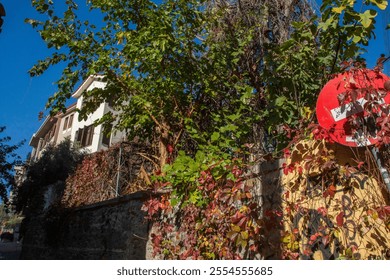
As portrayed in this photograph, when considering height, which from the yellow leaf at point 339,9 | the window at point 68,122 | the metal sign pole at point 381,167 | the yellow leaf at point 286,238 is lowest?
the yellow leaf at point 286,238

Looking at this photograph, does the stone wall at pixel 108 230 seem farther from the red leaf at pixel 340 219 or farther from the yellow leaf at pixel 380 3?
the yellow leaf at pixel 380 3

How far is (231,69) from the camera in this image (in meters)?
7.36

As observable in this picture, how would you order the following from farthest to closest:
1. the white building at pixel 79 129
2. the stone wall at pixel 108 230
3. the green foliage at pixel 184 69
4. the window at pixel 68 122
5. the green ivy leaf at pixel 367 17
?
1. the window at pixel 68 122
2. the white building at pixel 79 129
3. the green foliage at pixel 184 69
4. the stone wall at pixel 108 230
5. the green ivy leaf at pixel 367 17

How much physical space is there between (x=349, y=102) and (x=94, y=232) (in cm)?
653

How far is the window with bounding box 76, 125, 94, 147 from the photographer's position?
23484 mm

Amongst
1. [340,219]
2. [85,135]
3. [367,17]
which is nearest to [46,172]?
[85,135]

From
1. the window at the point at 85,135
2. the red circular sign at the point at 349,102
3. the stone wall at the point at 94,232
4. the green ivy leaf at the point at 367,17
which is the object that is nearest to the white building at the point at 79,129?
the window at the point at 85,135

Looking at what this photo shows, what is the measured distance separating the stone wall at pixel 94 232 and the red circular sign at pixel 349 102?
374cm

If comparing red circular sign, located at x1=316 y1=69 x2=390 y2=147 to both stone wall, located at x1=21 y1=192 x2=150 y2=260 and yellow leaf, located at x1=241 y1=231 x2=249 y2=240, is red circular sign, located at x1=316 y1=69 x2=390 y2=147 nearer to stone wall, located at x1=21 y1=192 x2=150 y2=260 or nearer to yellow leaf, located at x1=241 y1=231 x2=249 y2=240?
yellow leaf, located at x1=241 y1=231 x2=249 y2=240

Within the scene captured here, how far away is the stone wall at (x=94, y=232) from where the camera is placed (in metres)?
5.96

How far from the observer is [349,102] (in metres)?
2.95

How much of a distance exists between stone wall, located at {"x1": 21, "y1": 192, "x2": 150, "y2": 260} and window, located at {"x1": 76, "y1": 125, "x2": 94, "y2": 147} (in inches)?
487

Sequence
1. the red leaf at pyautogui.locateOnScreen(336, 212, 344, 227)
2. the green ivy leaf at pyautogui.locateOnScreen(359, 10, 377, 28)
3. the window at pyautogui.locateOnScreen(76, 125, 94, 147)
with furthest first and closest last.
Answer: the window at pyautogui.locateOnScreen(76, 125, 94, 147) < the red leaf at pyautogui.locateOnScreen(336, 212, 344, 227) < the green ivy leaf at pyautogui.locateOnScreen(359, 10, 377, 28)

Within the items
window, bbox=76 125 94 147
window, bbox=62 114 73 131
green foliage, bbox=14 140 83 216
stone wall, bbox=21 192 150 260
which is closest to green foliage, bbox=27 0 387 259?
stone wall, bbox=21 192 150 260
